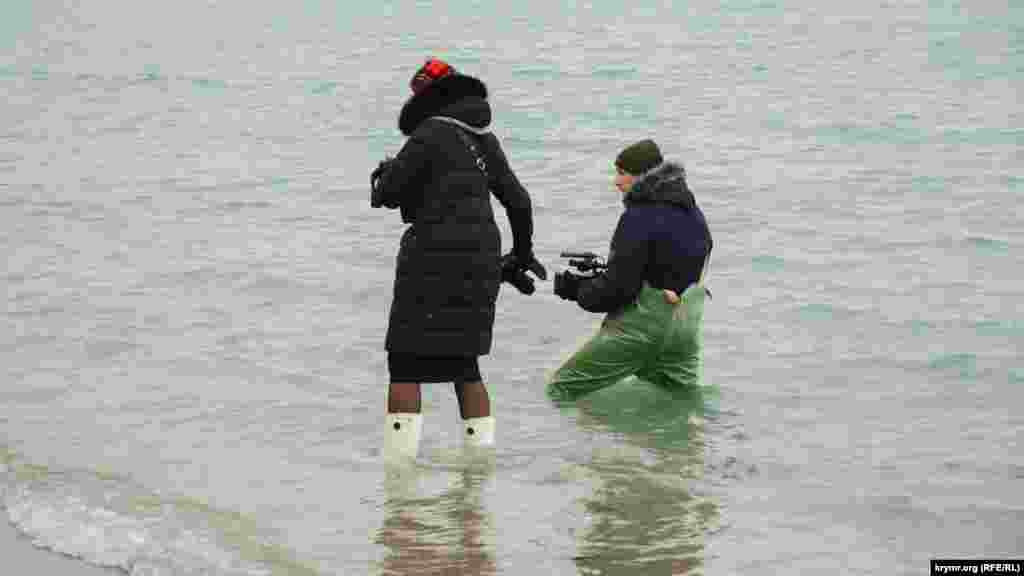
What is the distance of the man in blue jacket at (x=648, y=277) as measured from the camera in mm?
8227

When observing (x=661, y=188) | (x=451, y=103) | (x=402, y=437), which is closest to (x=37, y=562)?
(x=402, y=437)

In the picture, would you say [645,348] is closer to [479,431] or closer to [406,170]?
[479,431]

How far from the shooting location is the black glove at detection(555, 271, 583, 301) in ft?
28.1

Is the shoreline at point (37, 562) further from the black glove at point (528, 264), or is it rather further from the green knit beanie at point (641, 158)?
the green knit beanie at point (641, 158)

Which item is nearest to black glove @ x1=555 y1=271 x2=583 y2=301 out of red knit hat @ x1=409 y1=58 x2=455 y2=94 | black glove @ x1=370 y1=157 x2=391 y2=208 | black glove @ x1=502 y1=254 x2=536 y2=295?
black glove @ x1=502 y1=254 x2=536 y2=295

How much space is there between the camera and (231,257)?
43.8 ft

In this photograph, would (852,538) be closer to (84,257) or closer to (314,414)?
(314,414)

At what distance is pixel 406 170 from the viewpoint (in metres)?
7.09

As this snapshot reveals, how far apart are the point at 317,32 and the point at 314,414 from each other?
2617 centimetres

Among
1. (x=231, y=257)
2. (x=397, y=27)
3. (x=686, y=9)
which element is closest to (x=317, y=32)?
(x=397, y=27)

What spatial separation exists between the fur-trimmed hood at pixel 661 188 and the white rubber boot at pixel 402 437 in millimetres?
1574

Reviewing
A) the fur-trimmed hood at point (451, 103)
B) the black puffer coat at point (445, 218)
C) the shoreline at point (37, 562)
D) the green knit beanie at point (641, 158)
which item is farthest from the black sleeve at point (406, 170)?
the shoreline at point (37, 562)

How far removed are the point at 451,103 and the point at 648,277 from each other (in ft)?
5.48

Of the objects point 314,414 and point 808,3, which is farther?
point 808,3
